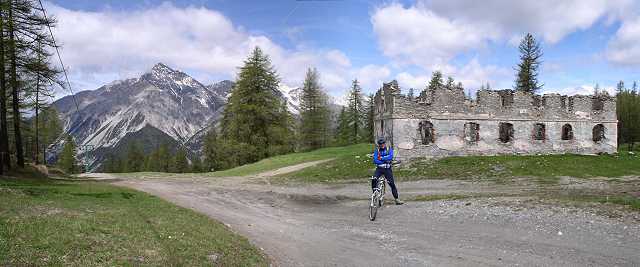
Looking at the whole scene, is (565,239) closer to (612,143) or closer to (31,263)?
(31,263)

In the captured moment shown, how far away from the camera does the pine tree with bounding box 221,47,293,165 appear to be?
48594mm

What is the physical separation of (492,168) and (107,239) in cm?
2353

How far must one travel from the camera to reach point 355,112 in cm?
7350

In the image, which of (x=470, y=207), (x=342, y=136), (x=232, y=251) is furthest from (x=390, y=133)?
(x=342, y=136)

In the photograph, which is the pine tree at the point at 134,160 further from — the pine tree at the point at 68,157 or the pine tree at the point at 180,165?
the pine tree at the point at 68,157

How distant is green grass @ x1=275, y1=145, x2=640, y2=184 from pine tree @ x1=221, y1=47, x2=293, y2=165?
724 inches

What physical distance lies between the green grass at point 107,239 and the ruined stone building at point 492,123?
20844 millimetres

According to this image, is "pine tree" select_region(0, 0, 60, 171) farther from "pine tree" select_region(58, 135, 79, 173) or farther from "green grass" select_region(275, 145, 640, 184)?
"pine tree" select_region(58, 135, 79, 173)

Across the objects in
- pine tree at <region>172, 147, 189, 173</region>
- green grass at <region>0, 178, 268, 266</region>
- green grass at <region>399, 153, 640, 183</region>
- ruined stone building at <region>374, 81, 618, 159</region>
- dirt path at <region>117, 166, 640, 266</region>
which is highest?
ruined stone building at <region>374, 81, 618, 159</region>

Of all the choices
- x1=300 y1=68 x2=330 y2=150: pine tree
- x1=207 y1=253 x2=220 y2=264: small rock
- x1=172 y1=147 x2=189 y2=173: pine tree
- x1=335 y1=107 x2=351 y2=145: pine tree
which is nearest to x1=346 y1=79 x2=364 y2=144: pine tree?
x1=335 y1=107 x2=351 y2=145: pine tree

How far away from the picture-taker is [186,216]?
525 inches

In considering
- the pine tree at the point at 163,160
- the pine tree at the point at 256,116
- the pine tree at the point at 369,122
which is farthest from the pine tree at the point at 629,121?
the pine tree at the point at 163,160

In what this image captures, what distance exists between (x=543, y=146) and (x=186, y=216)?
93.5 feet

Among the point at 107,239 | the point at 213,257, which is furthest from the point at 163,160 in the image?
the point at 213,257
